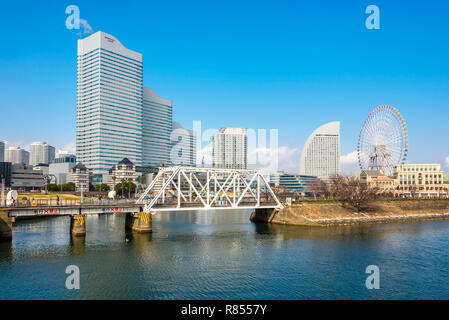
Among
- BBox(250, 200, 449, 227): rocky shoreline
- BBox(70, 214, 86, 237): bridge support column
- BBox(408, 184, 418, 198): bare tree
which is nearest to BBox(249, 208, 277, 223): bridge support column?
BBox(250, 200, 449, 227): rocky shoreline

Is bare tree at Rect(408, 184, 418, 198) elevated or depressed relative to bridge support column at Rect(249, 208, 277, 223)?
elevated

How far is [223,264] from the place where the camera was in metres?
49.3

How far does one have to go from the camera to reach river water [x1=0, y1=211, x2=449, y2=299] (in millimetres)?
38125

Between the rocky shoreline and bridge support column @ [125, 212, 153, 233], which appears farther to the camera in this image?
the rocky shoreline

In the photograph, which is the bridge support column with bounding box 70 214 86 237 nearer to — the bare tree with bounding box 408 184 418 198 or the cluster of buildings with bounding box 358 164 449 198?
the cluster of buildings with bounding box 358 164 449 198

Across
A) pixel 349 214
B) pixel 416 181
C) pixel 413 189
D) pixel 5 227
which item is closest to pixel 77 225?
pixel 5 227

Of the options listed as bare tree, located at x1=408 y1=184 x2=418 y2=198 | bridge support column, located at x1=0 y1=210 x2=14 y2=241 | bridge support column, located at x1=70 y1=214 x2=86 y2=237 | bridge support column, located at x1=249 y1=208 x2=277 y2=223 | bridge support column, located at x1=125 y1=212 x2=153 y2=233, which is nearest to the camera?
bridge support column, located at x1=0 y1=210 x2=14 y2=241

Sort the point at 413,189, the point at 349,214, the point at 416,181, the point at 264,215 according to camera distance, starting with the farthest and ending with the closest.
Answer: the point at 416,181 → the point at 413,189 → the point at 349,214 → the point at 264,215

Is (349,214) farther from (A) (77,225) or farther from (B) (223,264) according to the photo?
(A) (77,225)

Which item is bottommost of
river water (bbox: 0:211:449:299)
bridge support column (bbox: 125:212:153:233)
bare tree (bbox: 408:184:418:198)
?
river water (bbox: 0:211:449:299)

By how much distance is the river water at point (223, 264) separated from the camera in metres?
38.1

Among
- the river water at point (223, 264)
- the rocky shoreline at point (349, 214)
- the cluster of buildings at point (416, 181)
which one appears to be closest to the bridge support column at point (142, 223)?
the river water at point (223, 264)

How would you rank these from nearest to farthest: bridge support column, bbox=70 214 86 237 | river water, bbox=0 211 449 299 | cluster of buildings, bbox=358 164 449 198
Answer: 1. river water, bbox=0 211 449 299
2. bridge support column, bbox=70 214 86 237
3. cluster of buildings, bbox=358 164 449 198

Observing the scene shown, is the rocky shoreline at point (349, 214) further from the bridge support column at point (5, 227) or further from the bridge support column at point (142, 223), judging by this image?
the bridge support column at point (5, 227)
